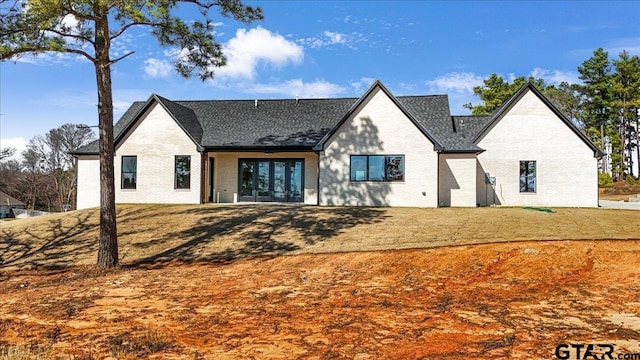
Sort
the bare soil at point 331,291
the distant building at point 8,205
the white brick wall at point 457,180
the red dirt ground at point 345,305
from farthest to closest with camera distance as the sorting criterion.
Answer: the distant building at point 8,205 < the white brick wall at point 457,180 < the bare soil at point 331,291 < the red dirt ground at point 345,305

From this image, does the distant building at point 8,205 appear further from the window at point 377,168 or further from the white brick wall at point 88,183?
the window at point 377,168

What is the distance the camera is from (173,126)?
22234mm

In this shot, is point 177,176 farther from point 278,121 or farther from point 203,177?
point 278,121

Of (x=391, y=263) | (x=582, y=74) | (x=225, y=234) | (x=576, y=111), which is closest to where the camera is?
(x=391, y=263)

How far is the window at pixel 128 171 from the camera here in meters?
22.3

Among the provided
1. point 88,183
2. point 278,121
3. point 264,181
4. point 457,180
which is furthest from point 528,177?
point 88,183

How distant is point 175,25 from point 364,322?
10869mm

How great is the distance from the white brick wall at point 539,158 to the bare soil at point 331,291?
17.5 feet

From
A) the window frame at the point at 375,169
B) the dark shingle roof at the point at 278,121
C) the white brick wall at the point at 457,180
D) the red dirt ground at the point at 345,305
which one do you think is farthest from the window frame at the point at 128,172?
the white brick wall at the point at 457,180

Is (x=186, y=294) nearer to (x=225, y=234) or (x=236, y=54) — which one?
(x=225, y=234)

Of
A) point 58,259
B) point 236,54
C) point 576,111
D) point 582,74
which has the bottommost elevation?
point 58,259

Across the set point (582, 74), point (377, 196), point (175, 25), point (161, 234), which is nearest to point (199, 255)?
point (161, 234)

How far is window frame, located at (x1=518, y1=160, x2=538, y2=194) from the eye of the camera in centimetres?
2181

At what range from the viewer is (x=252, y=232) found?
49.5 feet
